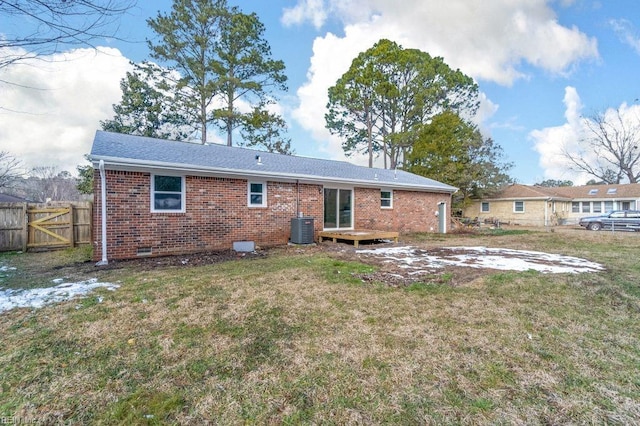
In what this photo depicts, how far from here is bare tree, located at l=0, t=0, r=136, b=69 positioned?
3049 mm

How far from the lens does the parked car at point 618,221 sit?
1845 cm

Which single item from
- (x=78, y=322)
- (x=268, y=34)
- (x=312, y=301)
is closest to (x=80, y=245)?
(x=78, y=322)

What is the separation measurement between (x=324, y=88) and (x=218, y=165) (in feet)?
62.8

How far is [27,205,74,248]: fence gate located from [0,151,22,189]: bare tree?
6349 millimetres

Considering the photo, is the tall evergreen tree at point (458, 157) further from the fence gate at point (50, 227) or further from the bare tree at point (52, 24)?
the bare tree at point (52, 24)

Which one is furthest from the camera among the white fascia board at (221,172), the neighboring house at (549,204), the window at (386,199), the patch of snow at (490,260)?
the neighboring house at (549,204)

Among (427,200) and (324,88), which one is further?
(324,88)

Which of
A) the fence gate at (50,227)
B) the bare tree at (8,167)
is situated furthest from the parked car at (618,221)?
the bare tree at (8,167)

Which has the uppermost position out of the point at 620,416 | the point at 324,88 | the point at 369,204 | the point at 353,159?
the point at 324,88

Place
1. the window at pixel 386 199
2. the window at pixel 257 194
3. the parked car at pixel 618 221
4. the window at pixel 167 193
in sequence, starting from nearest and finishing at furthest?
the window at pixel 167 193, the window at pixel 257 194, the window at pixel 386 199, the parked car at pixel 618 221

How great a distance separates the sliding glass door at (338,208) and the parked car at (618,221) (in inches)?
711

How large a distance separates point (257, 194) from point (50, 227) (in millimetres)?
6713

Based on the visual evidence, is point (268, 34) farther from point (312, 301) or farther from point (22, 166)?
point (312, 301)

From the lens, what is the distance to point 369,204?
12961mm
